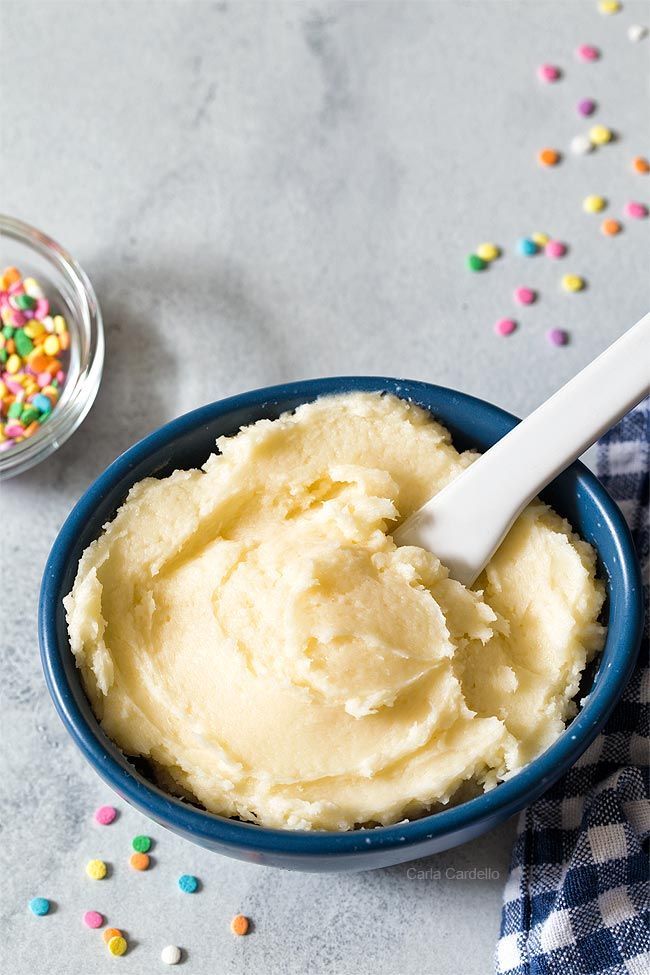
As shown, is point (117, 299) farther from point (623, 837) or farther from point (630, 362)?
point (623, 837)

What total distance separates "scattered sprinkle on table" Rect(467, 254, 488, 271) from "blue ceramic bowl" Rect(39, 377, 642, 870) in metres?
0.68

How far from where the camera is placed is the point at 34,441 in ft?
8.09

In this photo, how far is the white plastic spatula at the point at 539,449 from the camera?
78.0 inches

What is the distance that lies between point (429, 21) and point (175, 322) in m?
1.00

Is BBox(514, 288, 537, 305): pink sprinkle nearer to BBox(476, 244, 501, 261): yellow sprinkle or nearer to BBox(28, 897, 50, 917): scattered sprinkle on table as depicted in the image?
BBox(476, 244, 501, 261): yellow sprinkle

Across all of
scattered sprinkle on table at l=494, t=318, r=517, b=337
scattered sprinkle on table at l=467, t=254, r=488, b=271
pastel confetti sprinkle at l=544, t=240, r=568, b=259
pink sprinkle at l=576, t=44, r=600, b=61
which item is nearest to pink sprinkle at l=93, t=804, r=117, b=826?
scattered sprinkle on table at l=494, t=318, r=517, b=337

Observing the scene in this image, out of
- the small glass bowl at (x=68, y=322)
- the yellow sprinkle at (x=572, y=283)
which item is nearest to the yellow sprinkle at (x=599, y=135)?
the yellow sprinkle at (x=572, y=283)

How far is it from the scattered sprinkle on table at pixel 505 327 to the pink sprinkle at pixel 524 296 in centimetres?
6

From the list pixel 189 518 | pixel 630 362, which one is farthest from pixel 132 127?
pixel 630 362

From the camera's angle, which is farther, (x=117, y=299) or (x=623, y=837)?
(x=117, y=299)

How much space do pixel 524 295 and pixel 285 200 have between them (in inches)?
23.5

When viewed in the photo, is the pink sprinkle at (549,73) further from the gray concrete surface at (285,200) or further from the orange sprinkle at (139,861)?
the orange sprinkle at (139,861)

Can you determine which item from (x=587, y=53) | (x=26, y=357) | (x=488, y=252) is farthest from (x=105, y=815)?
(x=587, y=53)

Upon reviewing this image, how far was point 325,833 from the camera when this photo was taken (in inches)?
71.4
